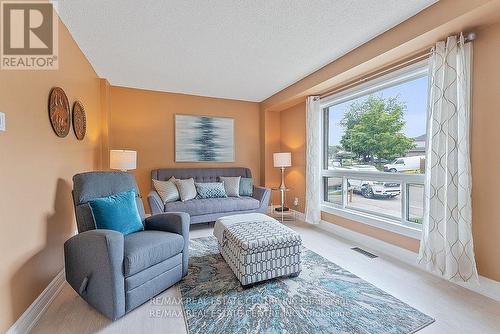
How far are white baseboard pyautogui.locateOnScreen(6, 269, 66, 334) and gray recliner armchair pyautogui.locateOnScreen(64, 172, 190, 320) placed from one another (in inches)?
7.1

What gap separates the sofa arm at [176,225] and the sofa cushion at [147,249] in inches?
2.6

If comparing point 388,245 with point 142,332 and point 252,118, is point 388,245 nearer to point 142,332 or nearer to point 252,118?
point 142,332

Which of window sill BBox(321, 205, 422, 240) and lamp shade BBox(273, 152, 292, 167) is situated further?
lamp shade BBox(273, 152, 292, 167)

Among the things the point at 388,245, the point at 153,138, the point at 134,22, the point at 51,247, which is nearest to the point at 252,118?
the point at 153,138

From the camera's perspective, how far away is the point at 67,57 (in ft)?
→ 7.61

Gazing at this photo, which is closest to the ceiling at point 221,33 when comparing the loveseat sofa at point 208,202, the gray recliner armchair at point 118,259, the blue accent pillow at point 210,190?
the gray recliner armchair at point 118,259

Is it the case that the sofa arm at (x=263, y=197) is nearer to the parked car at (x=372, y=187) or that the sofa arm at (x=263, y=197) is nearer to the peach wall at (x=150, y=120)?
the peach wall at (x=150, y=120)

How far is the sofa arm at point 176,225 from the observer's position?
7.11ft

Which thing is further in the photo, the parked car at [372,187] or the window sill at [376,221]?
the parked car at [372,187]

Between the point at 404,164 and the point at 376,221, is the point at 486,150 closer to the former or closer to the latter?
the point at 404,164

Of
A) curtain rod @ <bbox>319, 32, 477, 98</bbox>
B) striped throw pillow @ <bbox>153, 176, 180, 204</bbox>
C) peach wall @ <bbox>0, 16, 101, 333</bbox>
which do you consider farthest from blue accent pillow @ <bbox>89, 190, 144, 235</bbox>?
curtain rod @ <bbox>319, 32, 477, 98</bbox>

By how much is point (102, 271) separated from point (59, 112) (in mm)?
1501

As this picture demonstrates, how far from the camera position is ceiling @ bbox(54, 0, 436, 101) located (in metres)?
1.98

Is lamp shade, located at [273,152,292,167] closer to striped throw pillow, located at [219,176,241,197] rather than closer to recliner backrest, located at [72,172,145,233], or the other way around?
striped throw pillow, located at [219,176,241,197]
